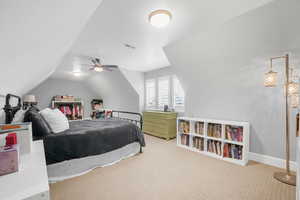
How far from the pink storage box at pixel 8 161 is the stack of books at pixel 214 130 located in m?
2.99

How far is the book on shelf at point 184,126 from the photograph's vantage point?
323 cm

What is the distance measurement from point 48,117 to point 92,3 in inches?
68.9

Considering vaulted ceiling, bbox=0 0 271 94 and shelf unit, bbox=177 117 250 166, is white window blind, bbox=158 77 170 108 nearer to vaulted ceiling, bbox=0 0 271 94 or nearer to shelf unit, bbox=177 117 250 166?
shelf unit, bbox=177 117 250 166

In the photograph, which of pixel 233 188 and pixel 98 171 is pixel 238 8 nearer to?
pixel 233 188

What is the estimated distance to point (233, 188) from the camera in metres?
1.75

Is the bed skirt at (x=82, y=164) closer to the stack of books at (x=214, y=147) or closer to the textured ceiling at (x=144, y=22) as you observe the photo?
the stack of books at (x=214, y=147)

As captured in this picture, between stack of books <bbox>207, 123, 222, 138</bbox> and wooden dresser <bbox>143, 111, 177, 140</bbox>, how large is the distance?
1.25 meters

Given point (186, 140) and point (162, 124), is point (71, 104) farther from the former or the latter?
point (186, 140)

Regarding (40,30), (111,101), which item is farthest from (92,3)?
(111,101)

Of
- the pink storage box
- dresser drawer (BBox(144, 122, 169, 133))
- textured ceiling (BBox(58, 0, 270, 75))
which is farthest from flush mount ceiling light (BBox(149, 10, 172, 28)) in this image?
dresser drawer (BBox(144, 122, 169, 133))

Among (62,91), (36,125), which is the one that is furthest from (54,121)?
(62,91)

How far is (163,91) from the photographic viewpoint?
4.70m

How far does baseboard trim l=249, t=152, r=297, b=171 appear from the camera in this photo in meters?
2.16

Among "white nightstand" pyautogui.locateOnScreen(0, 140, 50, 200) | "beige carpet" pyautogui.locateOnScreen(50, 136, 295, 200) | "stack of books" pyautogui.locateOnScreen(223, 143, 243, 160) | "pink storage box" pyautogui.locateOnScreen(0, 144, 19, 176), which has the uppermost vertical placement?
"pink storage box" pyautogui.locateOnScreen(0, 144, 19, 176)
